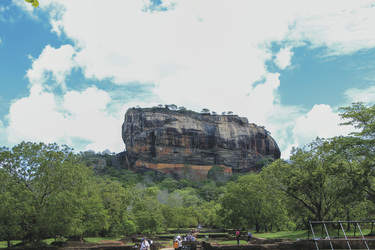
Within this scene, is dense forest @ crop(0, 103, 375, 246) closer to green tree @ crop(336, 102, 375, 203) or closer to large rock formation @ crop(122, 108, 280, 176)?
green tree @ crop(336, 102, 375, 203)

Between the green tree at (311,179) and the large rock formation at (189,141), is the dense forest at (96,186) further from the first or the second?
the large rock formation at (189,141)

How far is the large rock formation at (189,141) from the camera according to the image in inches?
4542

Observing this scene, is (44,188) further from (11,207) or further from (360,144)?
(360,144)

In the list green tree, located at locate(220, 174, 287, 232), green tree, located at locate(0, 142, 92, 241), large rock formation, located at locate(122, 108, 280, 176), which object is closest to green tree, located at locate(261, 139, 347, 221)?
green tree, located at locate(220, 174, 287, 232)

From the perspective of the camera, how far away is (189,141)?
11869cm

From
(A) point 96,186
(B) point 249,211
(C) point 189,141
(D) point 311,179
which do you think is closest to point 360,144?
(D) point 311,179

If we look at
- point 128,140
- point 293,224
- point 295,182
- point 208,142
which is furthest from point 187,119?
point 295,182

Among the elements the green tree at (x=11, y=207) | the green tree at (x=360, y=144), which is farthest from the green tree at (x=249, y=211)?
the green tree at (x=11, y=207)

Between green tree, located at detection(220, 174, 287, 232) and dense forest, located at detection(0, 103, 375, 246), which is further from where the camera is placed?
green tree, located at detection(220, 174, 287, 232)

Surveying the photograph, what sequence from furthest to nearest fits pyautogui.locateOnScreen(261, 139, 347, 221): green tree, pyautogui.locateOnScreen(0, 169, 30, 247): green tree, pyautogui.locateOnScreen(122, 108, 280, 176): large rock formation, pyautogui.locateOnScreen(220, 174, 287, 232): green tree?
pyautogui.locateOnScreen(122, 108, 280, 176): large rock formation → pyautogui.locateOnScreen(220, 174, 287, 232): green tree → pyautogui.locateOnScreen(261, 139, 347, 221): green tree → pyautogui.locateOnScreen(0, 169, 30, 247): green tree

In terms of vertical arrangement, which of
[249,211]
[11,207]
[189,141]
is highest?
[189,141]

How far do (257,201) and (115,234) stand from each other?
17.6 metres

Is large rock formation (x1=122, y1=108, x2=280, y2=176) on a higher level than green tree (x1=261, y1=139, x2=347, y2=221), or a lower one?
higher

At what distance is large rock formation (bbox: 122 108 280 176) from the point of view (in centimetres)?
11538
